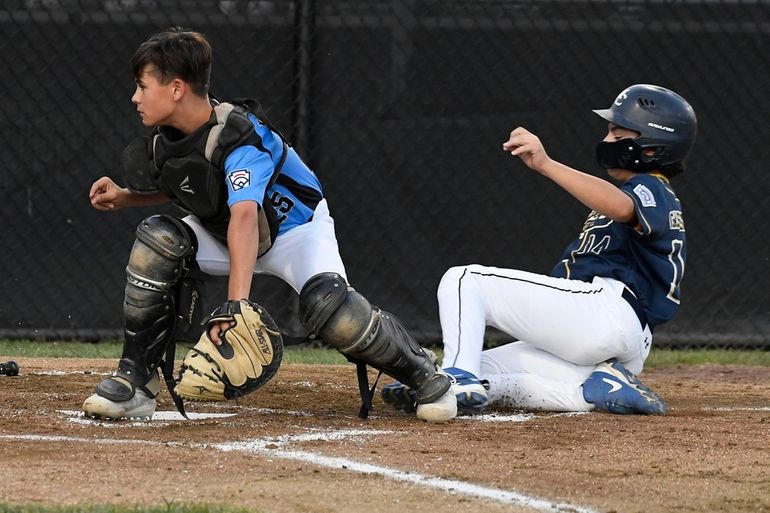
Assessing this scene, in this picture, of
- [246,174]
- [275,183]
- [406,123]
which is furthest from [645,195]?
[406,123]

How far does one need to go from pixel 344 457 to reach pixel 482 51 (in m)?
3.75

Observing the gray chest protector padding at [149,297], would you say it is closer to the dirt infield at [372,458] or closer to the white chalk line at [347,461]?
the dirt infield at [372,458]

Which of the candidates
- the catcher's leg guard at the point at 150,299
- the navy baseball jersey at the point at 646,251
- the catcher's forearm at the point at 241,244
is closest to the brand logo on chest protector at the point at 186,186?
the catcher's leg guard at the point at 150,299

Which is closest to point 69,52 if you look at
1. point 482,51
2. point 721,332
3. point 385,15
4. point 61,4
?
point 61,4

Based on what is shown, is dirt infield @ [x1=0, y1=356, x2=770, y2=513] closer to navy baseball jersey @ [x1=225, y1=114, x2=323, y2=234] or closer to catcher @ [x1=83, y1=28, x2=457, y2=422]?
catcher @ [x1=83, y1=28, x2=457, y2=422]

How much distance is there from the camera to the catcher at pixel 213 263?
12.7 ft

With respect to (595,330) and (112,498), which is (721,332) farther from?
(112,498)

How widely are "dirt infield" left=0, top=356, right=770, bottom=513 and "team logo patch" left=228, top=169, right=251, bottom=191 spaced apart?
2.42 ft

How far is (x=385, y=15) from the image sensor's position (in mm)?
6762

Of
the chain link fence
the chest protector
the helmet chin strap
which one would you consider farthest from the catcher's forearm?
the chain link fence

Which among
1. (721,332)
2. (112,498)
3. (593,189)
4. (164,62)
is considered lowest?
(721,332)

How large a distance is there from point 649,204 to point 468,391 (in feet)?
2.93

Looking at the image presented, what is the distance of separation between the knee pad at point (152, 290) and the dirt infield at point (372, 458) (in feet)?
0.71

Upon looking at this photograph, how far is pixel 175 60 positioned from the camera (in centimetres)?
406
